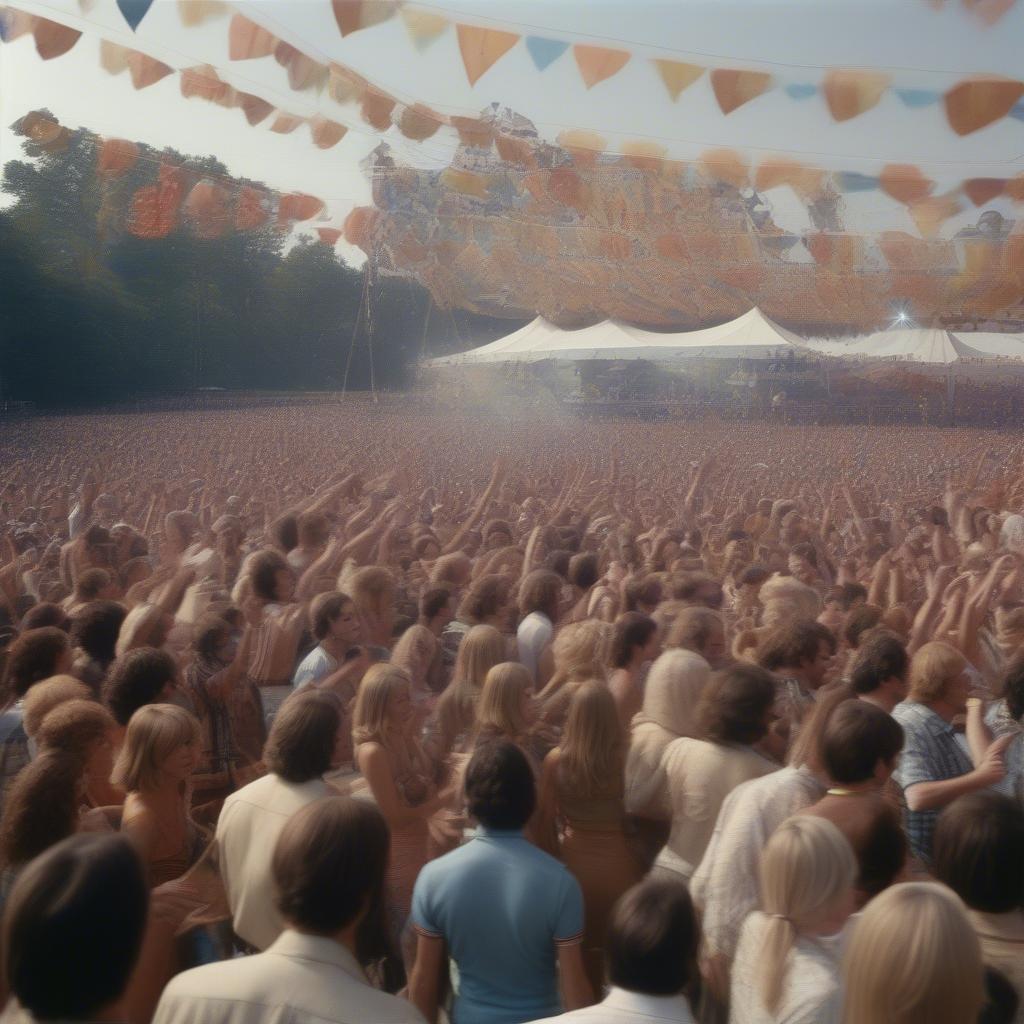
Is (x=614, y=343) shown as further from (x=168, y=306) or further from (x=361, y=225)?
(x=168, y=306)

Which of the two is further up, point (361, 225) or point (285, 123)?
point (285, 123)

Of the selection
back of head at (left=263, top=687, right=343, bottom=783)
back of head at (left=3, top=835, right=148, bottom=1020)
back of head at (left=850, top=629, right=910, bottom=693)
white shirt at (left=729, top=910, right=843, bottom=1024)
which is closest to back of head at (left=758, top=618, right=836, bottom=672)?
back of head at (left=850, top=629, right=910, bottom=693)

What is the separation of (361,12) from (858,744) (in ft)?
22.9

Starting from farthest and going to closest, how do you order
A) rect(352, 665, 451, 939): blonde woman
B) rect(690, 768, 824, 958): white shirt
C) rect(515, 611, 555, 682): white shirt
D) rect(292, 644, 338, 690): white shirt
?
1. rect(515, 611, 555, 682): white shirt
2. rect(292, 644, 338, 690): white shirt
3. rect(352, 665, 451, 939): blonde woman
4. rect(690, 768, 824, 958): white shirt

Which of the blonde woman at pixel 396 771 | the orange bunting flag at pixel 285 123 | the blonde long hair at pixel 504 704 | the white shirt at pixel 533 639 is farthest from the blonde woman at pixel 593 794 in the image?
the orange bunting flag at pixel 285 123

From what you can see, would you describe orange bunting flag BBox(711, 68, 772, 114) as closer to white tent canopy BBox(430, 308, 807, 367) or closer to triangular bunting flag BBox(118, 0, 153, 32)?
white tent canopy BBox(430, 308, 807, 367)

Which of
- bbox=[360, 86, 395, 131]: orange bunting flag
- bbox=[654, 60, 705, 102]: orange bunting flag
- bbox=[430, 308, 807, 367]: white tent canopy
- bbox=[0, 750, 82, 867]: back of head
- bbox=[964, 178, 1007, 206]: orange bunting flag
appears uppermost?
bbox=[654, 60, 705, 102]: orange bunting flag

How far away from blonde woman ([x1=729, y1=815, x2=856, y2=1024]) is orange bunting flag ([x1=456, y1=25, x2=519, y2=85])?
7.13m

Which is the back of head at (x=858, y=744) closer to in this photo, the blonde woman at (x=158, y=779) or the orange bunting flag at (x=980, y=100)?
the blonde woman at (x=158, y=779)

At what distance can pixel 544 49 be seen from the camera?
27.1ft

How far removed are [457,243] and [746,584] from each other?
4.54 metres

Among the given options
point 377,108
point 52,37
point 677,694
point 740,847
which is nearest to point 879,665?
point 677,694

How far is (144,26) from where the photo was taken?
8766 millimetres

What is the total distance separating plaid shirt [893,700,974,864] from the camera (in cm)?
335
